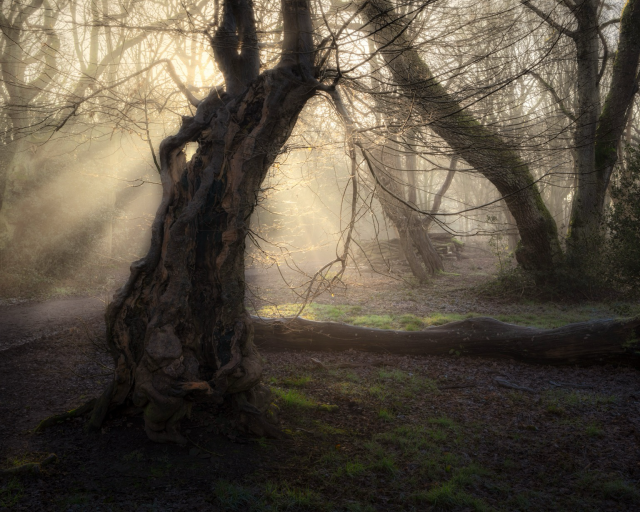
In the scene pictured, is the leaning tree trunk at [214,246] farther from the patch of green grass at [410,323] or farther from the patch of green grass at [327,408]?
the patch of green grass at [410,323]

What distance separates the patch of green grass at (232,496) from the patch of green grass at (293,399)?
64.1 inches

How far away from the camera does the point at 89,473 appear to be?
11.3ft

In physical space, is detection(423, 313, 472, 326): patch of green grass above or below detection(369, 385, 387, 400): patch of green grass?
above

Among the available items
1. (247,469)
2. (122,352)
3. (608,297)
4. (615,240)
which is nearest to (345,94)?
(122,352)

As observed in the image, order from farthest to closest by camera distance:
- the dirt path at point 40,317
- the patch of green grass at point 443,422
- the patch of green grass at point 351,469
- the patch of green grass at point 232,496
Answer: the dirt path at point 40,317 → the patch of green grass at point 443,422 → the patch of green grass at point 351,469 → the patch of green grass at point 232,496

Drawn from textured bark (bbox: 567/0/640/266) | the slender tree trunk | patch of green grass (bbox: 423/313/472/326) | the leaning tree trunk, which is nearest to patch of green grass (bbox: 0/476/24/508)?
the leaning tree trunk

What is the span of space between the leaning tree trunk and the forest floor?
409mm

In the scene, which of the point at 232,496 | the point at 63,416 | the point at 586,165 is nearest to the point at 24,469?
the point at 63,416

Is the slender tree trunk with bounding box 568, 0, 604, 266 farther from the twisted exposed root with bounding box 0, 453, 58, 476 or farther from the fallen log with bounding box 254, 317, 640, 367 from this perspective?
the twisted exposed root with bounding box 0, 453, 58, 476

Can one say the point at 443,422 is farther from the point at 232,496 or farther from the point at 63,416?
the point at 63,416

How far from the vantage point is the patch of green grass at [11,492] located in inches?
119

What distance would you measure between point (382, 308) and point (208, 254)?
7.08 m

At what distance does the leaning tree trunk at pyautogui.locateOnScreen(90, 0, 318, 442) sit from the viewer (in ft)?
13.4

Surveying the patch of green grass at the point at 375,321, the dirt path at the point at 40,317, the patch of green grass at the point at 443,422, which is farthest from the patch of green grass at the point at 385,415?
the dirt path at the point at 40,317
